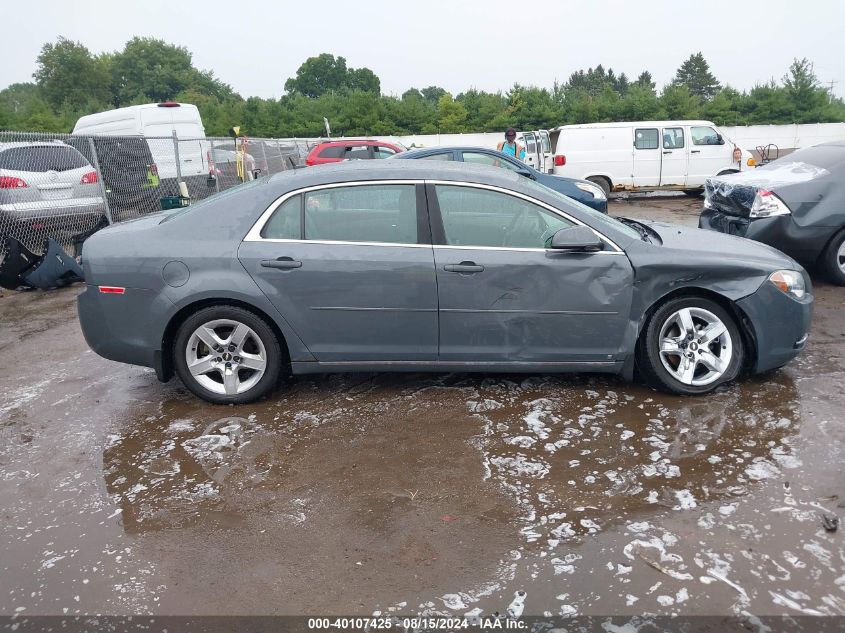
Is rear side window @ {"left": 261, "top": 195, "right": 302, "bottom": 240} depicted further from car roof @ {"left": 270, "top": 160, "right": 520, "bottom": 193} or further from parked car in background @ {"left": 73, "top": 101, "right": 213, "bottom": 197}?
parked car in background @ {"left": 73, "top": 101, "right": 213, "bottom": 197}

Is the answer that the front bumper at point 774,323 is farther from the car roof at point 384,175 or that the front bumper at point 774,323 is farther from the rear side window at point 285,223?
the rear side window at point 285,223

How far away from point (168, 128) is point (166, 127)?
0.05 m

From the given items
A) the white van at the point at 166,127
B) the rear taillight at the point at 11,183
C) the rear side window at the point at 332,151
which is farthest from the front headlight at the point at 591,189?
the white van at the point at 166,127

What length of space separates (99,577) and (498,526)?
1.72 m

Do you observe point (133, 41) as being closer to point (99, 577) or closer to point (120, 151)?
point (120, 151)

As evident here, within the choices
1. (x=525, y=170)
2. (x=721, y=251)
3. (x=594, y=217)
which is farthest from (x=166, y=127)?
(x=721, y=251)

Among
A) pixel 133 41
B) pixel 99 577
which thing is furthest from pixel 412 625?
pixel 133 41

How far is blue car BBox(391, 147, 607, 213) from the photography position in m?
10.4

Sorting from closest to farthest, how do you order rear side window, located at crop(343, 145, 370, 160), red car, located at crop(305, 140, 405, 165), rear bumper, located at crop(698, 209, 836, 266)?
rear bumper, located at crop(698, 209, 836, 266)
rear side window, located at crop(343, 145, 370, 160)
red car, located at crop(305, 140, 405, 165)

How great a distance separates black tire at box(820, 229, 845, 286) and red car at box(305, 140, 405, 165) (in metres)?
11.2

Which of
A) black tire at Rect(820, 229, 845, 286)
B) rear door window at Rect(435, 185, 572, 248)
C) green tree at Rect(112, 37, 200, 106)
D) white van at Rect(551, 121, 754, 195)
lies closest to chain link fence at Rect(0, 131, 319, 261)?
rear door window at Rect(435, 185, 572, 248)

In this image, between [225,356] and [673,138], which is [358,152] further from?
[225,356]

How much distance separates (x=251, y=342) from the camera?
14.5 feet

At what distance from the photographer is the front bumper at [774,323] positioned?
428 centimetres
